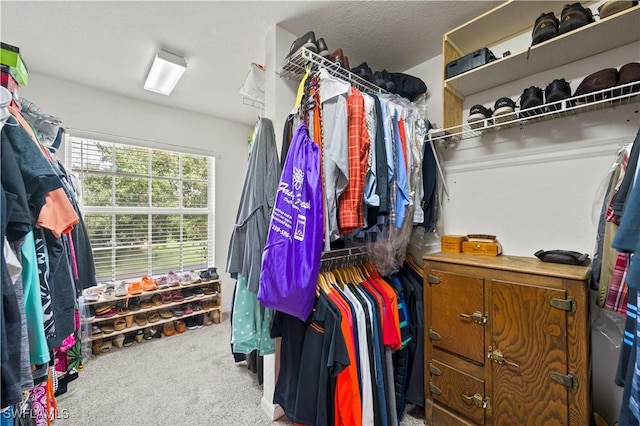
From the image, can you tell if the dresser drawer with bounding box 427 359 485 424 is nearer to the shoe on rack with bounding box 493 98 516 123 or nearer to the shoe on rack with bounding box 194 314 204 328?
the shoe on rack with bounding box 493 98 516 123

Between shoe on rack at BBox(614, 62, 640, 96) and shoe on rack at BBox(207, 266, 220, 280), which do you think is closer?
shoe on rack at BBox(614, 62, 640, 96)

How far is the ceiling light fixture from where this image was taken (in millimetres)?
2037

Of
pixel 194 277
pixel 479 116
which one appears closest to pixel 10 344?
pixel 479 116

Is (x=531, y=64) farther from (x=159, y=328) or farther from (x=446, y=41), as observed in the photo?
(x=159, y=328)

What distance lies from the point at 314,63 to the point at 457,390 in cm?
198

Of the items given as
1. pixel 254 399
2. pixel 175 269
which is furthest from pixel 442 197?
pixel 175 269

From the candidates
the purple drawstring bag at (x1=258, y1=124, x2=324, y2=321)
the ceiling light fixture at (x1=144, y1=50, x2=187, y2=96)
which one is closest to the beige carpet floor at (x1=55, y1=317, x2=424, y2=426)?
the purple drawstring bag at (x1=258, y1=124, x2=324, y2=321)

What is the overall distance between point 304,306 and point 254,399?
3.51ft

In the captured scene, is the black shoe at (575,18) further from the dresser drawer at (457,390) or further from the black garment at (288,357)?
the black garment at (288,357)

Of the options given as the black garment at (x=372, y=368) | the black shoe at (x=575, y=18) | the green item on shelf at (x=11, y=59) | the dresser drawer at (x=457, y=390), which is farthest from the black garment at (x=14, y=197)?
the black shoe at (x=575, y=18)

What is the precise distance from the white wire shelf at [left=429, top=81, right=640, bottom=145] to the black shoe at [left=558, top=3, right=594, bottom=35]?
33 cm

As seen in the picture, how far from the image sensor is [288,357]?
1490 millimetres

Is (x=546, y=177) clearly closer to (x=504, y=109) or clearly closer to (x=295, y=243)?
(x=504, y=109)

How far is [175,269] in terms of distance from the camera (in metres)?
3.33
